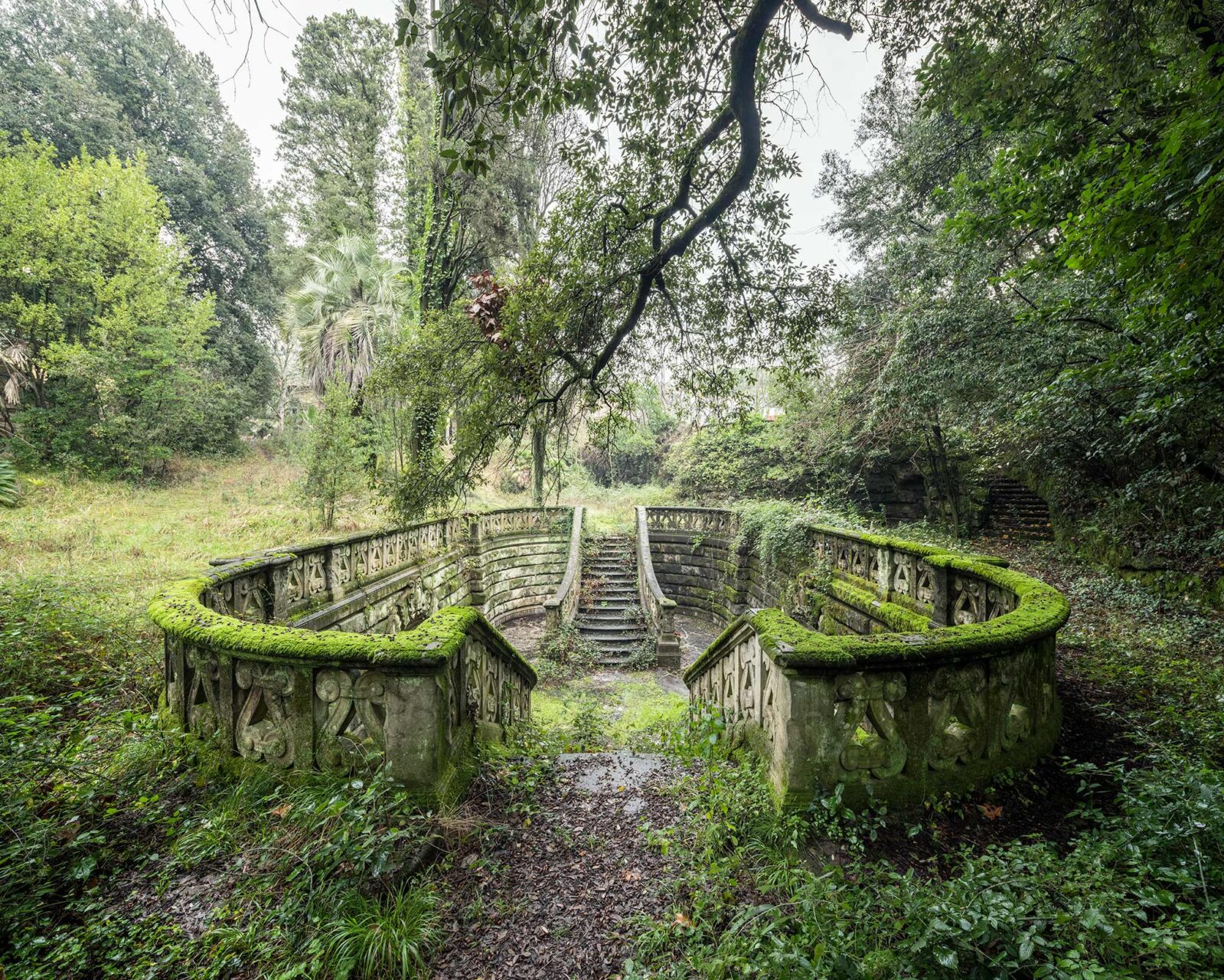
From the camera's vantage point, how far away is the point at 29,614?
13.8 ft

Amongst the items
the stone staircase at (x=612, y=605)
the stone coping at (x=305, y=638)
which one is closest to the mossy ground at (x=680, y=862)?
the stone coping at (x=305, y=638)

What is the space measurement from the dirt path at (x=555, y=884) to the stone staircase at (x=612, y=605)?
22.3 feet

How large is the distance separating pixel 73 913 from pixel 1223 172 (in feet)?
20.7

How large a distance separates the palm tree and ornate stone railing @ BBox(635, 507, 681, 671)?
9.03m

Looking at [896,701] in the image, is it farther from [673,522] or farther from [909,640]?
[673,522]

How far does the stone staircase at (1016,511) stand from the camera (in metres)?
10.3

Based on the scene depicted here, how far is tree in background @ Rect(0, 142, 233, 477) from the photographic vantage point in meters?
11.0

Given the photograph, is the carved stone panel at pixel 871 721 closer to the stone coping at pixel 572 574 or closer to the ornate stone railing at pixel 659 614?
the ornate stone railing at pixel 659 614

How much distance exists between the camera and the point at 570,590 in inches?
441

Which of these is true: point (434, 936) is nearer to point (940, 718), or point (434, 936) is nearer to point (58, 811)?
point (58, 811)

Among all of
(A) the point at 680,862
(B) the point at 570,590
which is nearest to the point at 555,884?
(A) the point at 680,862

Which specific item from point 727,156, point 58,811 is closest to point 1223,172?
point 727,156

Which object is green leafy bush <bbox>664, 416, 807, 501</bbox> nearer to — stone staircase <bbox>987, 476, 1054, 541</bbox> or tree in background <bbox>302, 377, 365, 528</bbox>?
stone staircase <bbox>987, 476, 1054, 541</bbox>

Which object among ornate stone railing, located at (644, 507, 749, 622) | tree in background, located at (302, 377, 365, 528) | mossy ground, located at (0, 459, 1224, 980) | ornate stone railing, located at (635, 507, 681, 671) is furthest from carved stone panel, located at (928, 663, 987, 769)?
tree in background, located at (302, 377, 365, 528)
